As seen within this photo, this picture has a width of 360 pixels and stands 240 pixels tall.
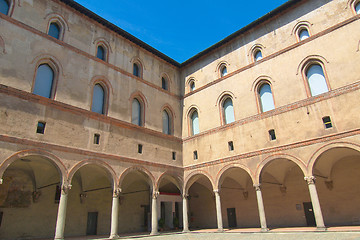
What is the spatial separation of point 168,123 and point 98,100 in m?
6.05

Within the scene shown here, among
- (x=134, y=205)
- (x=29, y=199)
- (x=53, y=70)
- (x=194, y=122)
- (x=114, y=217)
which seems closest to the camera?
(x=114, y=217)

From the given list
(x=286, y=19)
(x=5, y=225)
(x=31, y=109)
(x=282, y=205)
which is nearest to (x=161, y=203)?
(x=282, y=205)

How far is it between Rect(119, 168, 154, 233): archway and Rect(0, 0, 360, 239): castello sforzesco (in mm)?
101

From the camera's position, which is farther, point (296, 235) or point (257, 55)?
point (257, 55)

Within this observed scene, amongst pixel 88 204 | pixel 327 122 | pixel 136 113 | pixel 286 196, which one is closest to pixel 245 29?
pixel 327 122

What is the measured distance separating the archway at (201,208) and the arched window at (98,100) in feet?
32.2

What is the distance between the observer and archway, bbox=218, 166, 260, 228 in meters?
19.3

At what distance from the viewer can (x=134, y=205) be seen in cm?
2038

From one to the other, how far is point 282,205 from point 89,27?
17.5m

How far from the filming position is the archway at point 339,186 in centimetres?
1542

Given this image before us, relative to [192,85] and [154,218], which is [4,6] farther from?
[154,218]

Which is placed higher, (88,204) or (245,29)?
(245,29)

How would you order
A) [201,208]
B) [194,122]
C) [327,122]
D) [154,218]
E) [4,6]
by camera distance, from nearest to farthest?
1. [327,122]
2. [4,6]
3. [154,218]
4. [194,122]
5. [201,208]

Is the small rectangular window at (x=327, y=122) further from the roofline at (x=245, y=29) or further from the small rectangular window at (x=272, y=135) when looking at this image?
the roofline at (x=245, y=29)
